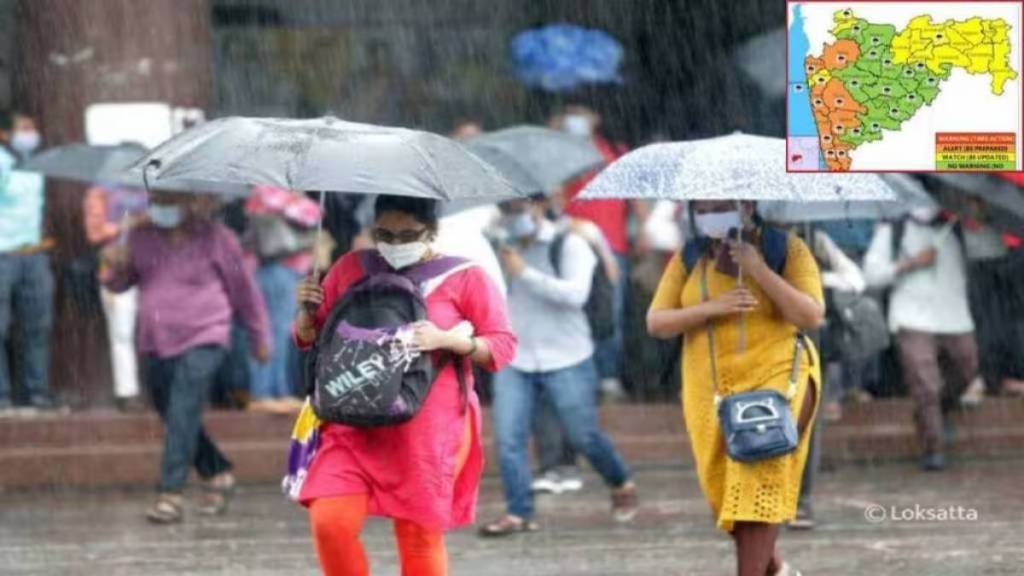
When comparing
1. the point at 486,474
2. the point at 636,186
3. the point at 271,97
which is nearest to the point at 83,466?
the point at 486,474

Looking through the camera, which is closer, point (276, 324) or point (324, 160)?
point (324, 160)

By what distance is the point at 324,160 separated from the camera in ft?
28.5

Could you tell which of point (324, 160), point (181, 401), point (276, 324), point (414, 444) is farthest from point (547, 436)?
point (324, 160)

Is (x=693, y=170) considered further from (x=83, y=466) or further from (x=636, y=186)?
(x=83, y=466)

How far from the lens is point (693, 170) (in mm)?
9742

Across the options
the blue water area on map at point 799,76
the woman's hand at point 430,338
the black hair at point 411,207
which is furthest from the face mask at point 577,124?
the woman's hand at point 430,338

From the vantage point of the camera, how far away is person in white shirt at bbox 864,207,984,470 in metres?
15.8

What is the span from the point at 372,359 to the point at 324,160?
69 centimetres

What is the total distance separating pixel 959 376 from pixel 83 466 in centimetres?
533

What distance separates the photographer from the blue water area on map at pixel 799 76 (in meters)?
10.2

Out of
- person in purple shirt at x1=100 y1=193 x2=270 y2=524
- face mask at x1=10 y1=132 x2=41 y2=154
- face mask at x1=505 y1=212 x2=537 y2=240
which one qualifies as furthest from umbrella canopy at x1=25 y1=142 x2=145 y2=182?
face mask at x1=505 y1=212 x2=537 y2=240

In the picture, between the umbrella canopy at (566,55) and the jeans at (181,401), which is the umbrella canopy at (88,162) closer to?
the jeans at (181,401)

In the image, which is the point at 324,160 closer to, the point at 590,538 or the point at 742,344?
the point at 742,344

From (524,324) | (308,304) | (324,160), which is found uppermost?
(324,160)
